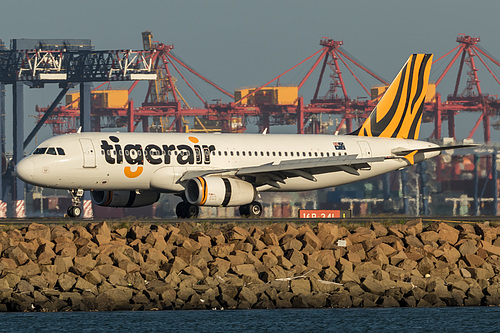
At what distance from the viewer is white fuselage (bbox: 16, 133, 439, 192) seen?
38.1 metres

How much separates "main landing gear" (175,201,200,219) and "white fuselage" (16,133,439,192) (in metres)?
0.94

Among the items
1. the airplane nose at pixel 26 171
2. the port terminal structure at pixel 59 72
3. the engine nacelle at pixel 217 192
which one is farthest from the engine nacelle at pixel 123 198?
the port terminal structure at pixel 59 72

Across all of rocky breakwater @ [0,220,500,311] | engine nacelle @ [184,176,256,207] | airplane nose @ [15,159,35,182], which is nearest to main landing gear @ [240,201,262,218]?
engine nacelle @ [184,176,256,207]

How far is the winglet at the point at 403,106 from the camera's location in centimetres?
4847

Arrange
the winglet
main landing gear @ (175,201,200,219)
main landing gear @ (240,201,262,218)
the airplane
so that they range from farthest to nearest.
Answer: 1. the winglet
2. main landing gear @ (240,201,262,218)
3. main landing gear @ (175,201,200,219)
4. the airplane

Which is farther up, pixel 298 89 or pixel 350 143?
pixel 298 89

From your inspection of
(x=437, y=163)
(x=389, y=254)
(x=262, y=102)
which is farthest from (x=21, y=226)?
(x=262, y=102)

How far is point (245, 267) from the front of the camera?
25.8m

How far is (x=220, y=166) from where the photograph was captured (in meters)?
41.4

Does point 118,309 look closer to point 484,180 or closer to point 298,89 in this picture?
point 484,180

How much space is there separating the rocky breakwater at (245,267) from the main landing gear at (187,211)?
8732mm

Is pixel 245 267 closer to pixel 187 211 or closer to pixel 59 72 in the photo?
pixel 187 211

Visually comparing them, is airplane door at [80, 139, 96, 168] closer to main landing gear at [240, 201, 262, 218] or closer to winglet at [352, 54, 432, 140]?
main landing gear at [240, 201, 262, 218]

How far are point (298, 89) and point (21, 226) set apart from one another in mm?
127087
